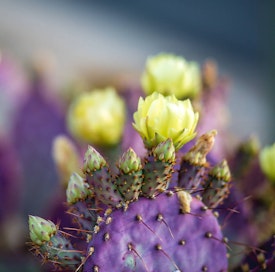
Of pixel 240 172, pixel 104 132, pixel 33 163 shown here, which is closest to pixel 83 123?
pixel 104 132

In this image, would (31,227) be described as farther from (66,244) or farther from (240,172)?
(240,172)

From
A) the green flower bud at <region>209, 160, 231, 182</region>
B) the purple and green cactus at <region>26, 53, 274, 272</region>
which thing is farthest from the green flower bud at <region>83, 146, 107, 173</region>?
the green flower bud at <region>209, 160, 231, 182</region>

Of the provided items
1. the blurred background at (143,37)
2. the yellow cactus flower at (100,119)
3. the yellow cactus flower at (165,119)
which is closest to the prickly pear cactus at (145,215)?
the yellow cactus flower at (165,119)

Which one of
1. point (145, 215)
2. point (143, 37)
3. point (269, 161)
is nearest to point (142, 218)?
point (145, 215)

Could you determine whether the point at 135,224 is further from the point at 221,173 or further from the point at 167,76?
the point at 167,76

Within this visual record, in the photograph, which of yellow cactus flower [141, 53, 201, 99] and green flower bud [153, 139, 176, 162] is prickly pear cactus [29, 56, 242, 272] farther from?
yellow cactus flower [141, 53, 201, 99]
